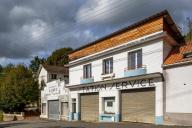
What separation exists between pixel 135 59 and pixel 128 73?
46.1 inches

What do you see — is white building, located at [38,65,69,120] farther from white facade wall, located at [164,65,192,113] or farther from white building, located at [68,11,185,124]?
white facade wall, located at [164,65,192,113]

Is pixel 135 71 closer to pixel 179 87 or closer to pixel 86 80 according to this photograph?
pixel 179 87

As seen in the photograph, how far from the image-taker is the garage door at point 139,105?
79.2ft

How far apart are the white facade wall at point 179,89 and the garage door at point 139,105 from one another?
64.6 inches

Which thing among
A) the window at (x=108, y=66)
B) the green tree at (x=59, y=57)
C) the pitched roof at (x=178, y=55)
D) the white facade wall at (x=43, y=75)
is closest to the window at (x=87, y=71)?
the window at (x=108, y=66)

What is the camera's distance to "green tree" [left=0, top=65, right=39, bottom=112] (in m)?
49.1

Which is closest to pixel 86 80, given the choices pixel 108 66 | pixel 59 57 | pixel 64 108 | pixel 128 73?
pixel 108 66

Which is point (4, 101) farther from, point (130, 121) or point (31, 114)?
point (130, 121)

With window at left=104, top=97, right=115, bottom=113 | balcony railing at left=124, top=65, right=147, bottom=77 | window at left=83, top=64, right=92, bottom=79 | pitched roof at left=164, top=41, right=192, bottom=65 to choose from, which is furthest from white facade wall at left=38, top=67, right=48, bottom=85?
pitched roof at left=164, top=41, right=192, bottom=65

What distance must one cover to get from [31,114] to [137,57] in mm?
27086

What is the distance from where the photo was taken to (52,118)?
40688 mm

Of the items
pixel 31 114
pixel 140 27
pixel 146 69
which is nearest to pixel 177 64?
pixel 146 69

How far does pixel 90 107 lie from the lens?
107 feet

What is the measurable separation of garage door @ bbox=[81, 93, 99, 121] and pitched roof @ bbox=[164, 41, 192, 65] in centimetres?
969
